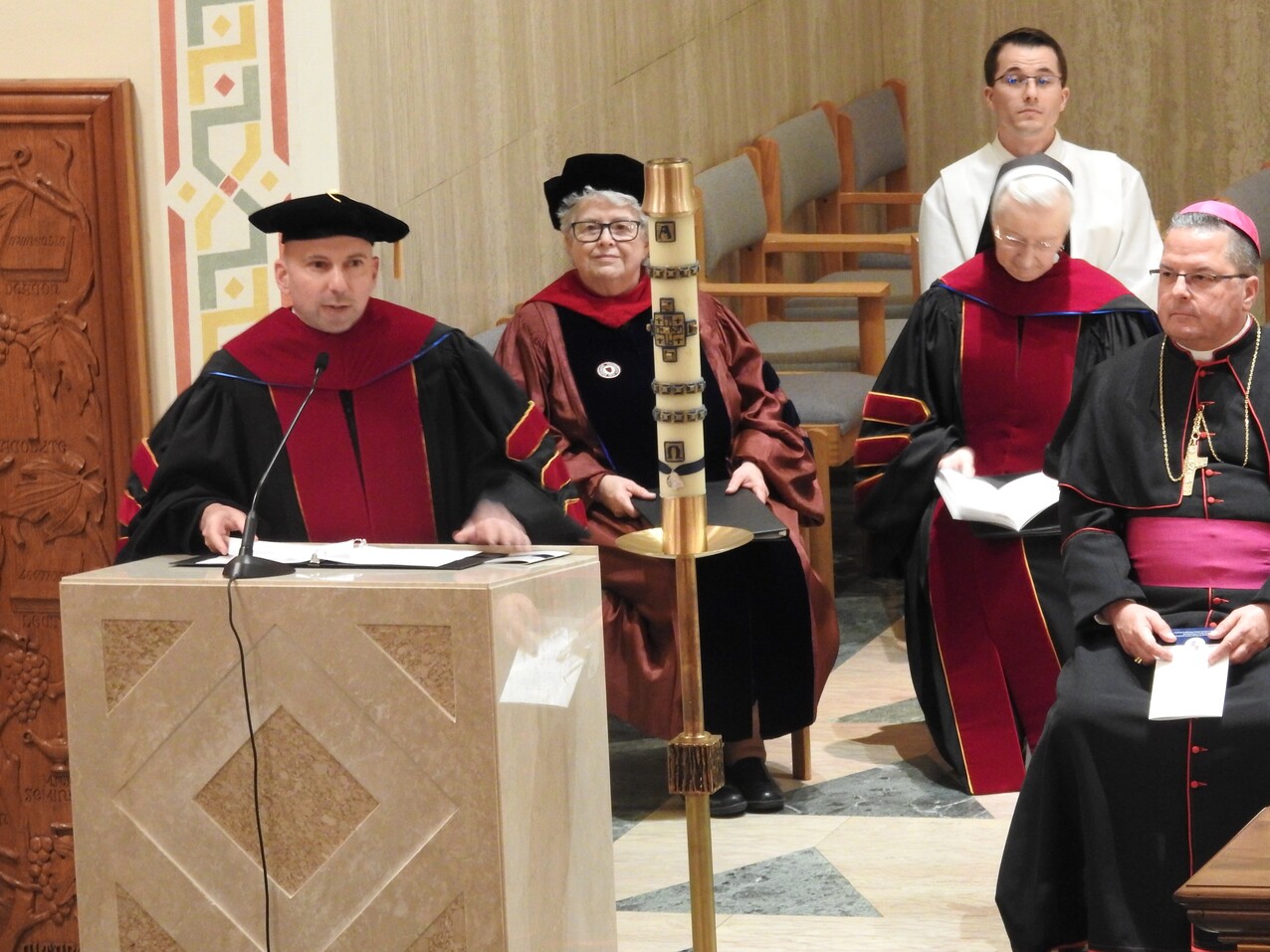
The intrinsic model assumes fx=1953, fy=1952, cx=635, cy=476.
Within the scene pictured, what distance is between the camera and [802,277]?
32.6 ft

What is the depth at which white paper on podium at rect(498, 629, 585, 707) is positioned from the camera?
3.19 meters

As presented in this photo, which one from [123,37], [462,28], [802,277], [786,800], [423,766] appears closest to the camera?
[423,766]

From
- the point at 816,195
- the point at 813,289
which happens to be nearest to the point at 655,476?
the point at 813,289

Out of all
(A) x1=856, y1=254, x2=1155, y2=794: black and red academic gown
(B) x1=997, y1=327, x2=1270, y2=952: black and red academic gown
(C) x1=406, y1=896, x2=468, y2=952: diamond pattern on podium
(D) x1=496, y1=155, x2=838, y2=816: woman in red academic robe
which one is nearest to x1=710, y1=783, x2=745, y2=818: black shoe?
(D) x1=496, y1=155, x2=838, y2=816: woman in red academic robe

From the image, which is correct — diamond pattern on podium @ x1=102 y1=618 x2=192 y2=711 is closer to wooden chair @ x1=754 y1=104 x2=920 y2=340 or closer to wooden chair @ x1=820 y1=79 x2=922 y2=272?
wooden chair @ x1=754 y1=104 x2=920 y2=340

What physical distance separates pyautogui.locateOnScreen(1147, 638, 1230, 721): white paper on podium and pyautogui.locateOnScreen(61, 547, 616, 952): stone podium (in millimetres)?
1314

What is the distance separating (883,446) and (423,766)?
8.86ft

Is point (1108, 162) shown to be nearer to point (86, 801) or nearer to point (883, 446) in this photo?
point (883, 446)

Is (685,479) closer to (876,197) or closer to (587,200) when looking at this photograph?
(587,200)

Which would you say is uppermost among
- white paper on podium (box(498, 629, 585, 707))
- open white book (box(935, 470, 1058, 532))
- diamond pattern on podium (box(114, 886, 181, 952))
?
open white book (box(935, 470, 1058, 532))

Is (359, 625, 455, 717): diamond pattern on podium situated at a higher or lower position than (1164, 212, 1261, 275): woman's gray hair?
lower

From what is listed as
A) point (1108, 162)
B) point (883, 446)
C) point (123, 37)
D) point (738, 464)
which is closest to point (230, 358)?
point (123, 37)

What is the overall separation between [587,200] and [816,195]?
12.8 feet

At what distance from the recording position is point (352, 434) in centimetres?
418
